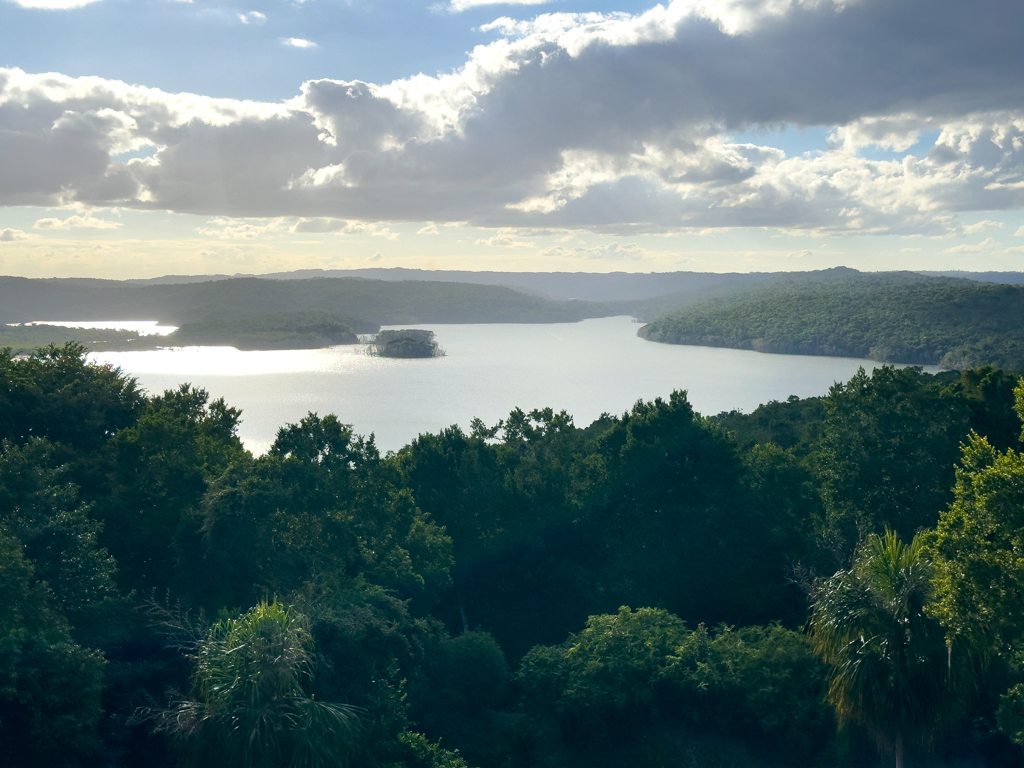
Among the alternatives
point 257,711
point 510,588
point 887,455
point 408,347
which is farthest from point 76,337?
point 257,711

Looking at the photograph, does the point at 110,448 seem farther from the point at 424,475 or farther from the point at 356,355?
the point at 356,355

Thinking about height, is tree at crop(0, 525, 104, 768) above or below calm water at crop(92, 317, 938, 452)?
above

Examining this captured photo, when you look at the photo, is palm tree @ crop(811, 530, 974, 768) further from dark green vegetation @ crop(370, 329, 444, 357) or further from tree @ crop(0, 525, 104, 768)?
dark green vegetation @ crop(370, 329, 444, 357)

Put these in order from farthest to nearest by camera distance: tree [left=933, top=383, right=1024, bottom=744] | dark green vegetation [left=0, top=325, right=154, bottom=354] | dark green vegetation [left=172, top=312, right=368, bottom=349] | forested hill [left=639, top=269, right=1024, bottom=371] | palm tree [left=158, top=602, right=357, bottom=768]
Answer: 1. dark green vegetation [left=172, top=312, right=368, bottom=349]
2. dark green vegetation [left=0, top=325, right=154, bottom=354]
3. forested hill [left=639, top=269, right=1024, bottom=371]
4. tree [left=933, top=383, right=1024, bottom=744]
5. palm tree [left=158, top=602, right=357, bottom=768]

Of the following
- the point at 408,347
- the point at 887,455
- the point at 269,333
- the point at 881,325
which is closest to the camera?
the point at 887,455

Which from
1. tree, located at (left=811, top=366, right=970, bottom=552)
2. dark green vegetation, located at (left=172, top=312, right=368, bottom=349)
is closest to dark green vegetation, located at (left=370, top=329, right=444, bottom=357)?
dark green vegetation, located at (left=172, top=312, right=368, bottom=349)

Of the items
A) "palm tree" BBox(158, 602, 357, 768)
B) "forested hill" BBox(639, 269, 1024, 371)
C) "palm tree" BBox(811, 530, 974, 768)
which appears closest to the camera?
"palm tree" BBox(158, 602, 357, 768)

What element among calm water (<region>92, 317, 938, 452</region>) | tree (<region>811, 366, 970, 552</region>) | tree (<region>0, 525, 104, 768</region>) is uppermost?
Result: tree (<region>811, 366, 970, 552</region>)

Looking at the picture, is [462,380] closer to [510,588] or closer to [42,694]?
[510,588]
